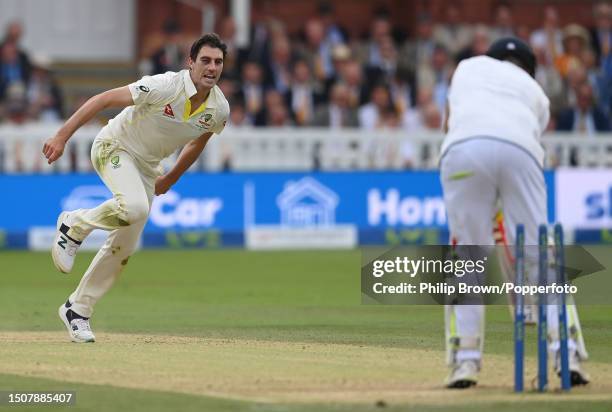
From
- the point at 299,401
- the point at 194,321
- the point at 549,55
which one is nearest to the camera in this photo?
the point at 299,401

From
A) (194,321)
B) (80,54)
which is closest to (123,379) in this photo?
(194,321)

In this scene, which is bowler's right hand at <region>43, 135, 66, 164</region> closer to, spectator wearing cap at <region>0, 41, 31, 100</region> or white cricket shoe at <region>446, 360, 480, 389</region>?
white cricket shoe at <region>446, 360, 480, 389</region>

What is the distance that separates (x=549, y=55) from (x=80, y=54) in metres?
8.62

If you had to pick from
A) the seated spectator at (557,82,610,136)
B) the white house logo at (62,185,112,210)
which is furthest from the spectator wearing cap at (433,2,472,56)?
the white house logo at (62,185,112,210)

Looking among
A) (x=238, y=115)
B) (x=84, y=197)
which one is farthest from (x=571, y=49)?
(x=84, y=197)

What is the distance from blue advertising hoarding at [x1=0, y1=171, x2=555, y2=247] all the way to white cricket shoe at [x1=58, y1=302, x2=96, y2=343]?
32.3 feet

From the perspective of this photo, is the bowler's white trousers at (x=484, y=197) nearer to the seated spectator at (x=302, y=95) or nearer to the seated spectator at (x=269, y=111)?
the seated spectator at (x=269, y=111)

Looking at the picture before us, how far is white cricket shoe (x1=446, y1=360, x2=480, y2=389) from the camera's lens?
788 centimetres

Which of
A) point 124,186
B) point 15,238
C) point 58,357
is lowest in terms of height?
point 15,238

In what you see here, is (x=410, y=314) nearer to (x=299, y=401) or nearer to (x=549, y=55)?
(x=299, y=401)

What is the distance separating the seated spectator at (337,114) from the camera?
22.3m

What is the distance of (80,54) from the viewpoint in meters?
27.4

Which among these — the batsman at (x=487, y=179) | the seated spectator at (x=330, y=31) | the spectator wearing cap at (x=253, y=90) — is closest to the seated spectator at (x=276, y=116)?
the spectator wearing cap at (x=253, y=90)

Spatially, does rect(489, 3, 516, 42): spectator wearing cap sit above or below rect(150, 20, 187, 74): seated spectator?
above
